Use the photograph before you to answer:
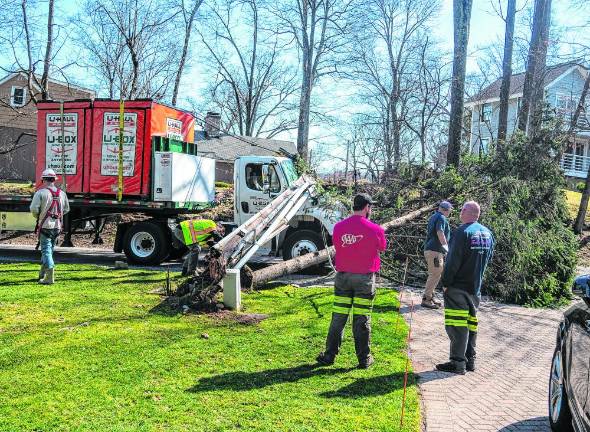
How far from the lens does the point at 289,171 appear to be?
12875 millimetres

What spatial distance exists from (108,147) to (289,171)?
4210 mm

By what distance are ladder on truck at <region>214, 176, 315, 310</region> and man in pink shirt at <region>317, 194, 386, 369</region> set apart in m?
2.50

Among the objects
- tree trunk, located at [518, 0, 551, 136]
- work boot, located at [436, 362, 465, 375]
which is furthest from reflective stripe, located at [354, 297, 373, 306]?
tree trunk, located at [518, 0, 551, 136]

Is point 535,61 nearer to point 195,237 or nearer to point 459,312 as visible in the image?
point 195,237

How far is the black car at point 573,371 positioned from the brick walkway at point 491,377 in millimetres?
445

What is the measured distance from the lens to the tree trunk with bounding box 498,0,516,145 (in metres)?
18.8

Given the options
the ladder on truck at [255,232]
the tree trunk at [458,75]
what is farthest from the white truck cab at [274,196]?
the tree trunk at [458,75]

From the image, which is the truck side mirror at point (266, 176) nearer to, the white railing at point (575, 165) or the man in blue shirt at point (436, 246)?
the man in blue shirt at point (436, 246)

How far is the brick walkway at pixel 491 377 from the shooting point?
4691mm

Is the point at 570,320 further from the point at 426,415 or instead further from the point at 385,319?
the point at 385,319

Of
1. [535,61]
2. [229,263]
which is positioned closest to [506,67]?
[535,61]

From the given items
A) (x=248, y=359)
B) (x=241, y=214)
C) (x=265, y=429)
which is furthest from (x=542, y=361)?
(x=241, y=214)

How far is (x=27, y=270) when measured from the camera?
11227 mm

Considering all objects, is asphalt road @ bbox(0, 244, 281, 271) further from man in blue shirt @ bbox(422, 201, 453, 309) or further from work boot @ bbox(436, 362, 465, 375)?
work boot @ bbox(436, 362, 465, 375)
